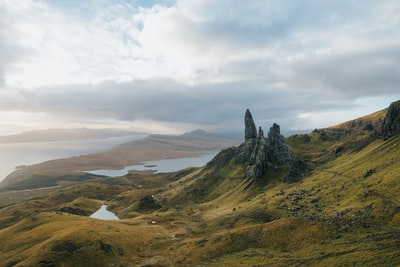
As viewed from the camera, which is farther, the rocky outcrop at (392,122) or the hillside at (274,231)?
the rocky outcrop at (392,122)

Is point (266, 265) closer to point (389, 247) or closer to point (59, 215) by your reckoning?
point (389, 247)

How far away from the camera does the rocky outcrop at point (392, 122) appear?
158 meters

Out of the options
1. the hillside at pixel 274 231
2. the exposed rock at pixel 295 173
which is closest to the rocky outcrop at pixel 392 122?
the hillside at pixel 274 231

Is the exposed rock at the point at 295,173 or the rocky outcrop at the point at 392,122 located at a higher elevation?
the rocky outcrop at the point at 392,122

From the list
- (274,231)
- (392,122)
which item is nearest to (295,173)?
(392,122)

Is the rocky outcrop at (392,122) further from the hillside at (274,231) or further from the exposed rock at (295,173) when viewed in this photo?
the exposed rock at (295,173)

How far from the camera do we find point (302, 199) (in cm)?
13100

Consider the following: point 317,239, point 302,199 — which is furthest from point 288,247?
point 302,199

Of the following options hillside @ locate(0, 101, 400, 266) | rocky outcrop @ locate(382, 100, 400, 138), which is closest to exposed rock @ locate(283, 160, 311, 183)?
hillside @ locate(0, 101, 400, 266)

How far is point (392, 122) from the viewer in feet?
531

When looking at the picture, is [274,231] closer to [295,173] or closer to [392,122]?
[295,173]

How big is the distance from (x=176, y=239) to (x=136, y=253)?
17.8m

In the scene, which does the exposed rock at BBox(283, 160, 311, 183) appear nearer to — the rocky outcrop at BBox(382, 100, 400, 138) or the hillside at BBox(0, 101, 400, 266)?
the hillside at BBox(0, 101, 400, 266)

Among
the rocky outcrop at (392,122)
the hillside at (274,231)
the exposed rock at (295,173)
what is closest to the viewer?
the hillside at (274,231)
